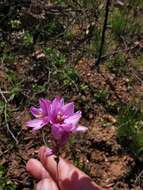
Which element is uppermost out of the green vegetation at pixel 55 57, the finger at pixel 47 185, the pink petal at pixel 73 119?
the pink petal at pixel 73 119

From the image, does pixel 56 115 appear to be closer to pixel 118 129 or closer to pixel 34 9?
pixel 118 129

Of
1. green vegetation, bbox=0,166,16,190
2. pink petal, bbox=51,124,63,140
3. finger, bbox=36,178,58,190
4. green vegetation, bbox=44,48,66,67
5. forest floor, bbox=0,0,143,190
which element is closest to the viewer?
pink petal, bbox=51,124,63,140

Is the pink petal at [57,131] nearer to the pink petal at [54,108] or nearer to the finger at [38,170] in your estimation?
the pink petal at [54,108]

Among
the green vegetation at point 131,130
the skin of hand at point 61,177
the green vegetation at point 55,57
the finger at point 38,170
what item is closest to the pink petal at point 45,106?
the skin of hand at point 61,177

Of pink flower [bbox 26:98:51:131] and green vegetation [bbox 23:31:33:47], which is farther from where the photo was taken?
green vegetation [bbox 23:31:33:47]

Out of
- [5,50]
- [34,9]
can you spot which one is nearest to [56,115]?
[5,50]

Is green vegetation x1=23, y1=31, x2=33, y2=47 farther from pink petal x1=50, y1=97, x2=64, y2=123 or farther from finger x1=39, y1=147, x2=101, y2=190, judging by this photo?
pink petal x1=50, y1=97, x2=64, y2=123

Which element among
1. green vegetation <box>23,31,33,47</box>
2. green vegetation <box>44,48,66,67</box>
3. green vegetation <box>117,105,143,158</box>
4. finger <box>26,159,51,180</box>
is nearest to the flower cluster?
finger <box>26,159,51,180</box>
